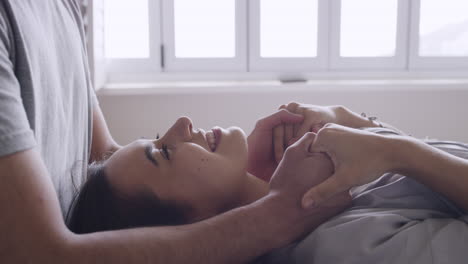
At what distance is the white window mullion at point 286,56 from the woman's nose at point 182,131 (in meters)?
1.68

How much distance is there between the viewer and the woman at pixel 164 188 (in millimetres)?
1018

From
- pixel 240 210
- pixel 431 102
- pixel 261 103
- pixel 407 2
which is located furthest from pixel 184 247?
pixel 407 2

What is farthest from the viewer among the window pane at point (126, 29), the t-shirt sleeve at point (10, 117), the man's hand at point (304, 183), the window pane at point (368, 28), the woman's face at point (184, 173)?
the window pane at point (368, 28)

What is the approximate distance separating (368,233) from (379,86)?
71.6 inches

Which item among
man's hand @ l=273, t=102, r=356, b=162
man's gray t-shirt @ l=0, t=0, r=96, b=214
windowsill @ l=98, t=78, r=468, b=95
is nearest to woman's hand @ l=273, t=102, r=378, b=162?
man's hand @ l=273, t=102, r=356, b=162

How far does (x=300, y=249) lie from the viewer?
0.91 meters

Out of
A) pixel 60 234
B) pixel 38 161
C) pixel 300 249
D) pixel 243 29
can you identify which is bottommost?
pixel 300 249

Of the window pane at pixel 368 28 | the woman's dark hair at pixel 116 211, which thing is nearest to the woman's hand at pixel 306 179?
the woman's dark hair at pixel 116 211

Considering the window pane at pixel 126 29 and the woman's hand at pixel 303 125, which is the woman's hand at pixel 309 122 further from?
the window pane at pixel 126 29

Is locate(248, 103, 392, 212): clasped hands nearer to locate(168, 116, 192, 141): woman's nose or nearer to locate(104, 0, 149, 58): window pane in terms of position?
locate(168, 116, 192, 141): woman's nose

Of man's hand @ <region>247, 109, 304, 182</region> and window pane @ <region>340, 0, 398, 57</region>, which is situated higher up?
window pane @ <region>340, 0, 398, 57</region>

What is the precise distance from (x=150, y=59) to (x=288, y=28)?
0.83m

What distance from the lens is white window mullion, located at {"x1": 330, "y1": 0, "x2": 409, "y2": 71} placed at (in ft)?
9.02

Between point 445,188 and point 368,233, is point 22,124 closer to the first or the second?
point 368,233
